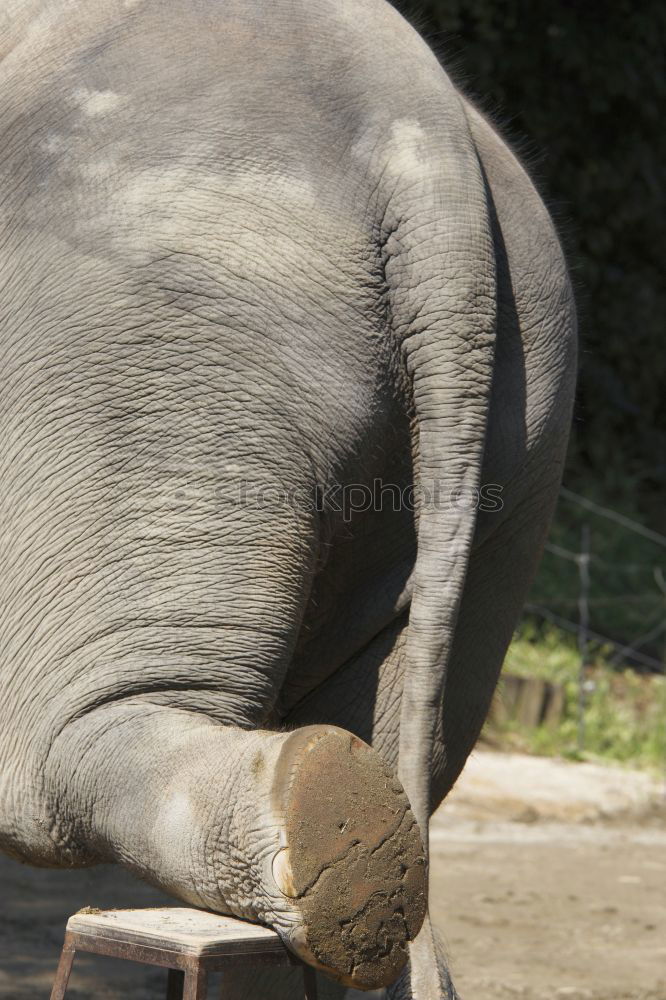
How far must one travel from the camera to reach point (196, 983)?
167 centimetres

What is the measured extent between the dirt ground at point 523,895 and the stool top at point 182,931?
2090 millimetres

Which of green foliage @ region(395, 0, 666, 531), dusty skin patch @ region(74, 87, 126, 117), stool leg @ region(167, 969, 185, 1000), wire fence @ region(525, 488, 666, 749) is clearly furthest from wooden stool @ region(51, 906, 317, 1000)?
green foliage @ region(395, 0, 666, 531)

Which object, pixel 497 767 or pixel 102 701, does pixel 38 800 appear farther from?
pixel 497 767

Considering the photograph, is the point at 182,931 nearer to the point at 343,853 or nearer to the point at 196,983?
the point at 196,983

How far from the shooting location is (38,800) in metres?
1.87

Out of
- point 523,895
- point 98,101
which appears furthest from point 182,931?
point 523,895

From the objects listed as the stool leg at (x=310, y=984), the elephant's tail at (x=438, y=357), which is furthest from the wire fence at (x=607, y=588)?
the stool leg at (x=310, y=984)

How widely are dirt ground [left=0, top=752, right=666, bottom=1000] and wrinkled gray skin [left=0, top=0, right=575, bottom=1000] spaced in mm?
2167

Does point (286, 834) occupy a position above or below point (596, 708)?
above

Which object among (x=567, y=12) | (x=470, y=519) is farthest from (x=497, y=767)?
(x=567, y=12)

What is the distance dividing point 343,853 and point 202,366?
0.67 m

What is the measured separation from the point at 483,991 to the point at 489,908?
102 cm

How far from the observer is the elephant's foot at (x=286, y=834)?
160 centimetres

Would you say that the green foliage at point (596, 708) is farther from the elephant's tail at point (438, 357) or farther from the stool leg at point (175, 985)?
the elephant's tail at point (438, 357)
